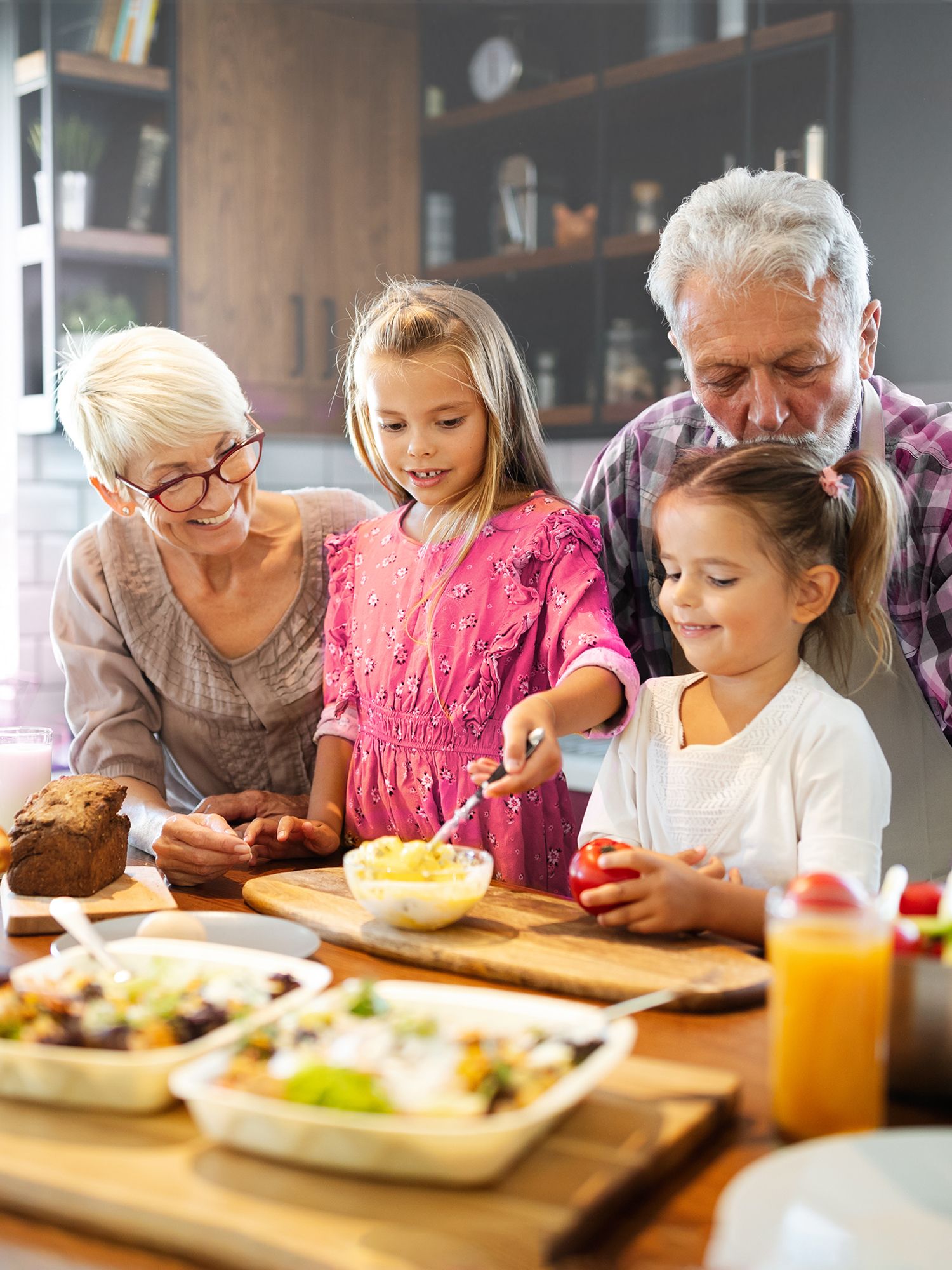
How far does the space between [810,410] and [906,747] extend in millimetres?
572

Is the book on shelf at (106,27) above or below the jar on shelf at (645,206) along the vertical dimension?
above

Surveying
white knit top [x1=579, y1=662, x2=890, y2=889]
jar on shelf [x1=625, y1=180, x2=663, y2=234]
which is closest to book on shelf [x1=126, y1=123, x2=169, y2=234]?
jar on shelf [x1=625, y1=180, x2=663, y2=234]

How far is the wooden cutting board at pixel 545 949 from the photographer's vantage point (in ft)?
4.06

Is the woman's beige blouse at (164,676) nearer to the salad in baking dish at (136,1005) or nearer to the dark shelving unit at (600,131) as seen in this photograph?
the salad in baking dish at (136,1005)

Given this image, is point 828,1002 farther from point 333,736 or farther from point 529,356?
point 529,356

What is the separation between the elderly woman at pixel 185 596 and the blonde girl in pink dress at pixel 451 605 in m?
0.17

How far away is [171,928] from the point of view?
1330mm

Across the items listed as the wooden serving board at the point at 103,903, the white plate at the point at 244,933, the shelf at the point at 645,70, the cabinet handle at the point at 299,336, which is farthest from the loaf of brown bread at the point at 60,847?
the cabinet handle at the point at 299,336

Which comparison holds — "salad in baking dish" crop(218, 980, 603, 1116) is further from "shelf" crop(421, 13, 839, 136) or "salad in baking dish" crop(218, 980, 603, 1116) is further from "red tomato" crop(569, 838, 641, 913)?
"shelf" crop(421, 13, 839, 136)

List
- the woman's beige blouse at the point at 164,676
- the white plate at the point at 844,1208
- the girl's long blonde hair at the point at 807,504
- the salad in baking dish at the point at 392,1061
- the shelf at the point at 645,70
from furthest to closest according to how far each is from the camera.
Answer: the shelf at the point at 645,70
the woman's beige blouse at the point at 164,676
the girl's long blonde hair at the point at 807,504
the salad in baking dish at the point at 392,1061
the white plate at the point at 844,1208

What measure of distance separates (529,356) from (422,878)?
2955 millimetres

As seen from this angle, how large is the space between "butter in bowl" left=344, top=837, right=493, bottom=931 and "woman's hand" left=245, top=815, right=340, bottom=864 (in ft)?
1.30

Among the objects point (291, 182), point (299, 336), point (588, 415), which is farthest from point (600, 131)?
point (299, 336)

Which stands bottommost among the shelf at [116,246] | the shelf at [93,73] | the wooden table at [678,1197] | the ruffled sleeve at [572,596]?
the wooden table at [678,1197]
